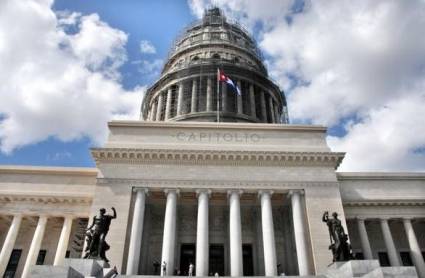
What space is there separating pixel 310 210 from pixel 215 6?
43435mm

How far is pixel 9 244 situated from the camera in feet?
76.5

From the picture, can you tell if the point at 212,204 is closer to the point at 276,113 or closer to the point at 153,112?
the point at 153,112

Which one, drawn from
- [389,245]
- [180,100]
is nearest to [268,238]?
[389,245]

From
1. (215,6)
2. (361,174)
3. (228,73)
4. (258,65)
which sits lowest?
(361,174)

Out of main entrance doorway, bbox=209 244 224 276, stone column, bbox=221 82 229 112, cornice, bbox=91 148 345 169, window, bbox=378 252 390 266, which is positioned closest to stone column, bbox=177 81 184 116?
stone column, bbox=221 82 229 112

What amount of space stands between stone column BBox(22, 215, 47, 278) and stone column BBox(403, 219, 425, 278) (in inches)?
1037

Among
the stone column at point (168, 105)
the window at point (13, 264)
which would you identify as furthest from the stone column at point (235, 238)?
the stone column at point (168, 105)

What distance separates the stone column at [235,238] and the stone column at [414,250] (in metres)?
13.0

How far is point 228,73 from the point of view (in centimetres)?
4122

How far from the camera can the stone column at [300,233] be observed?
2103 cm

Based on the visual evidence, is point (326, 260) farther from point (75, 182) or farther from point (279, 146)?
point (75, 182)

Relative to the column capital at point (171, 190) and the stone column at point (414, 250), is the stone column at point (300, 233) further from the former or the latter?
the stone column at point (414, 250)

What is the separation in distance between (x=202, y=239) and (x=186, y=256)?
4.01 m

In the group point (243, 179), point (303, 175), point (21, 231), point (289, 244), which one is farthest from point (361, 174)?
point (21, 231)
